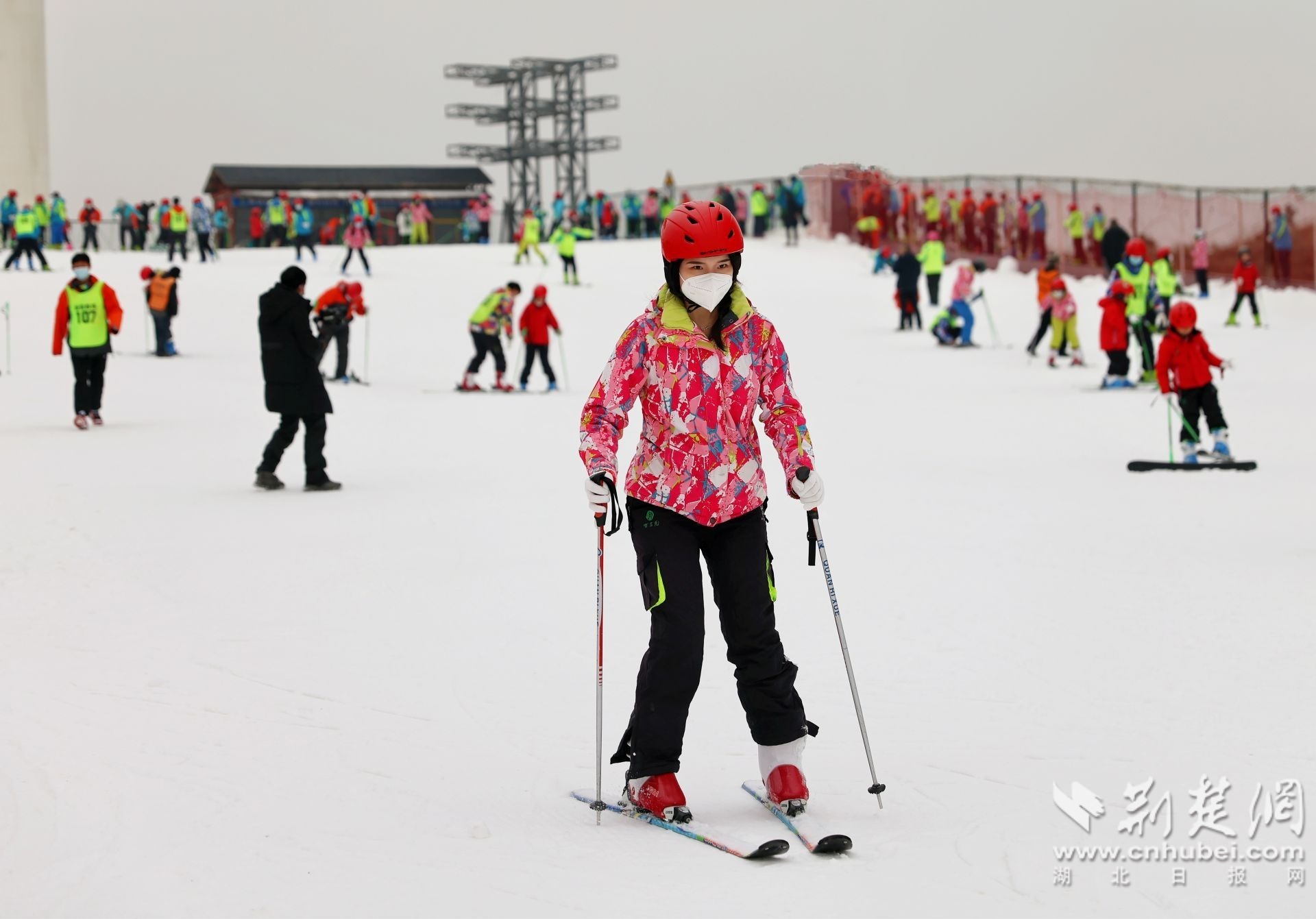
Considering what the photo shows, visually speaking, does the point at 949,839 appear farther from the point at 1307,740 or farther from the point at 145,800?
the point at 145,800

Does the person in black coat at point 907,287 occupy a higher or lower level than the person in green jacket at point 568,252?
lower

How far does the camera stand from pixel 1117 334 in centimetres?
1855

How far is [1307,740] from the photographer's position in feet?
16.6

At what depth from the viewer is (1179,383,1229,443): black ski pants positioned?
12.5 meters

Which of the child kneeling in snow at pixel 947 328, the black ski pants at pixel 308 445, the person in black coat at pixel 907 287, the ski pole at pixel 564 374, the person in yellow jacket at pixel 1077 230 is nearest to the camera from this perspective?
the black ski pants at pixel 308 445

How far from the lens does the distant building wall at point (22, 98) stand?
5325cm

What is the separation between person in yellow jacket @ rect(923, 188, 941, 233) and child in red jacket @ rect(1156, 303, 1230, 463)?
68.8 feet

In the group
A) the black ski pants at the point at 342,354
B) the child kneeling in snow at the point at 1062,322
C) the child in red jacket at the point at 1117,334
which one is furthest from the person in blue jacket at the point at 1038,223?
the black ski pants at the point at 342,354

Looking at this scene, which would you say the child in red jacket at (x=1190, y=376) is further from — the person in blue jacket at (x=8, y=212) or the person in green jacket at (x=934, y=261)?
the person in blue jacket at (x=8, y=212)

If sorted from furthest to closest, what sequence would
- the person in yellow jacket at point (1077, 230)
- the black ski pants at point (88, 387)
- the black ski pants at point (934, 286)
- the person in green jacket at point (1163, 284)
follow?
the person in yellow jacket at point (1077, 230)
the black ski pants at point (934, 286)
the person in green jacket at point (1163, 284)
the black ski pants at point (88, 387)

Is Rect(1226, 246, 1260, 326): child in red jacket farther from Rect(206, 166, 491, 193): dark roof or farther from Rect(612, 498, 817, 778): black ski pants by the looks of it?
Rect(206, 166, 491, 193): dark roof

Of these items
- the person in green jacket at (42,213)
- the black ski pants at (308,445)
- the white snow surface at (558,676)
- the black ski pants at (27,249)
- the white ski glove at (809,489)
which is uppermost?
the person in green jacket at (42,213)

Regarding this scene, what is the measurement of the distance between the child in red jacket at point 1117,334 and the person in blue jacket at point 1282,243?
40.9ft

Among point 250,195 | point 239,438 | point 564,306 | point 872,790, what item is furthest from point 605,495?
point 250,195
